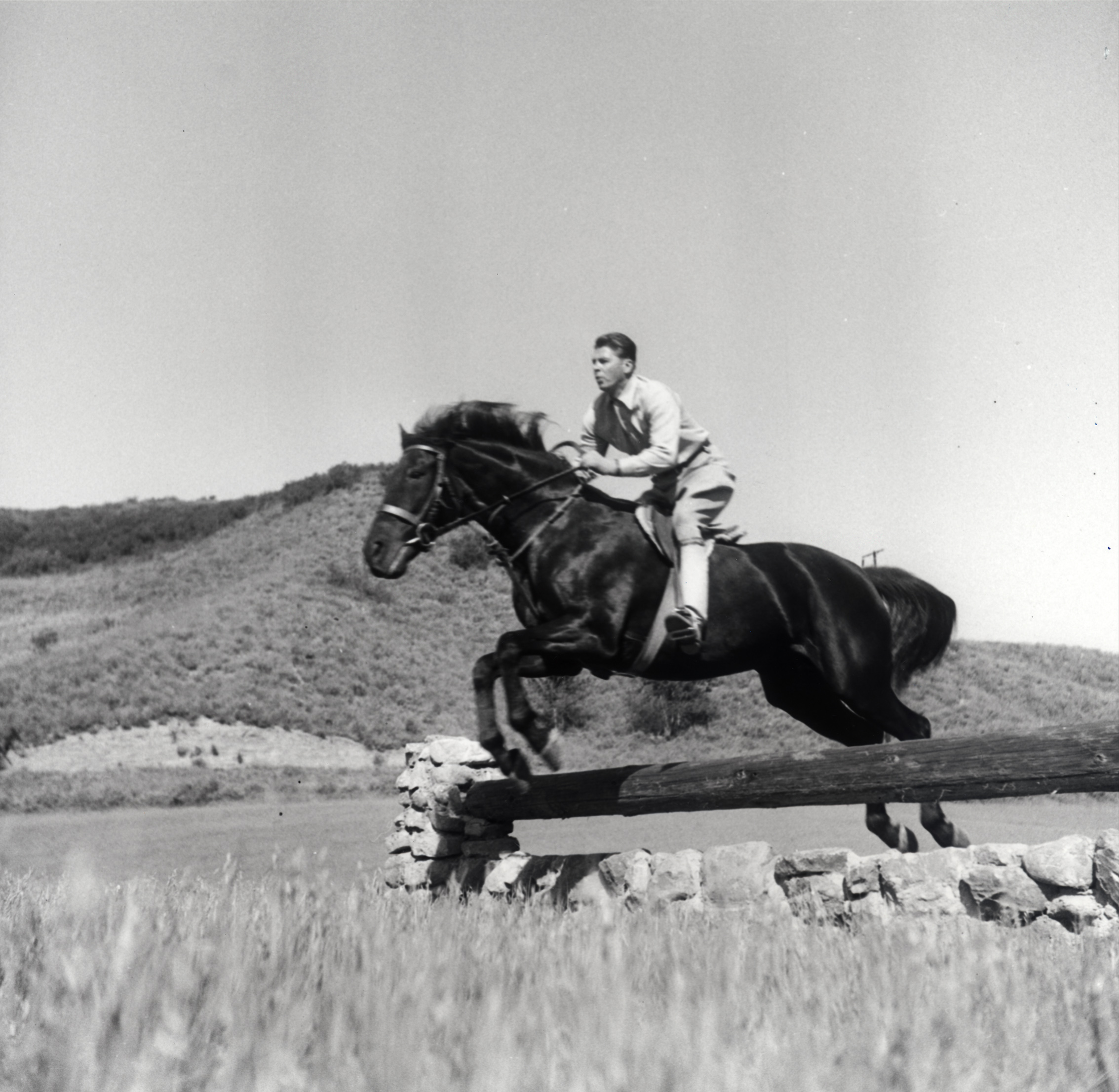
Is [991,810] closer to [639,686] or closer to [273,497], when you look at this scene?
[639,686]

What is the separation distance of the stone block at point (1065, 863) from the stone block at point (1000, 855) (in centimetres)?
11

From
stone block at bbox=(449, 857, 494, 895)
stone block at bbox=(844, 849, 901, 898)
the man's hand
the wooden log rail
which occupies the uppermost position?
the man's hand

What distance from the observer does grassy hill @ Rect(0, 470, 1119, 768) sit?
1161 inches

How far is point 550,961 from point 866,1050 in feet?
4.02

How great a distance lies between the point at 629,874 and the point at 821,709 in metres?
1.98

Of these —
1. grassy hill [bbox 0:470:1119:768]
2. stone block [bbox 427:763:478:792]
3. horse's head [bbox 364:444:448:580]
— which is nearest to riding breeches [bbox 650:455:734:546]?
horse's head [bbox 364:444:448:580]

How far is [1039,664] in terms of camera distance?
38562 millimetres

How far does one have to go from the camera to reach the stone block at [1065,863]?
5641 millimetres

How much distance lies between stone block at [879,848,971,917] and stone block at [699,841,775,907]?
754 mm

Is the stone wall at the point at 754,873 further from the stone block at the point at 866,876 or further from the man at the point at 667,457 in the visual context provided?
the man at the point at 667,457

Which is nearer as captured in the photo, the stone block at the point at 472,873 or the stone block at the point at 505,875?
the stone block at the point at 505,875

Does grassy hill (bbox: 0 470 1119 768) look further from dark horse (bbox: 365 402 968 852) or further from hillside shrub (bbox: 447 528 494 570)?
dark horse (bbox: 365 402 968 852)

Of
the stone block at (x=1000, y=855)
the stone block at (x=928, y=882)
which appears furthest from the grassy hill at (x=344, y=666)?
the stone block at (x=1000, y=855)

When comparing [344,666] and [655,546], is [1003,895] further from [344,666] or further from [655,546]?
[344,666]
